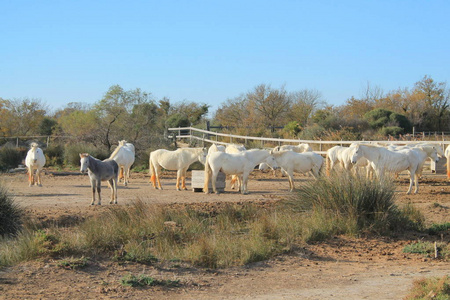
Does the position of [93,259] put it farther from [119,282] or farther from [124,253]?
[119,282]

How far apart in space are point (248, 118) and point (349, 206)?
3885 cm

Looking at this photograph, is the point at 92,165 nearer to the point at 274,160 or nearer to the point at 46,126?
the point at 274,160

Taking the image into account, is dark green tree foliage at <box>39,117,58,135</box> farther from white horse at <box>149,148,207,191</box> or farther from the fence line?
white horse at <box>149,148,207,191</box>

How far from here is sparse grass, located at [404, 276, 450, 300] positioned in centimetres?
695

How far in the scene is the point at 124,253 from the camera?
31.4 ft

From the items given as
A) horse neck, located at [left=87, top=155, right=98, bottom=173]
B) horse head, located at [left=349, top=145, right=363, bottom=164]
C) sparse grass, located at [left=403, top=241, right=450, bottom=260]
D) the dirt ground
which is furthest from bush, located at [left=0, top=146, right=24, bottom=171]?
sparse grass, located at [left=403, top=241, right=450, bottom=260]

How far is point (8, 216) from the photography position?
456 inches

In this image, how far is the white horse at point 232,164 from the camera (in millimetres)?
17938

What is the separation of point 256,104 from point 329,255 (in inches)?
1701

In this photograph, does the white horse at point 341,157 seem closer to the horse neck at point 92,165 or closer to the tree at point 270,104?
the horse neck at point 92,165

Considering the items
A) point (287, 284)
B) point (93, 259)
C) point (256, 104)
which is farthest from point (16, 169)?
point (256, 104)

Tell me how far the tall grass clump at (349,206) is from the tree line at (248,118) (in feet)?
58.0

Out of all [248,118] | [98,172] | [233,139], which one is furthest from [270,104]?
[98,172]

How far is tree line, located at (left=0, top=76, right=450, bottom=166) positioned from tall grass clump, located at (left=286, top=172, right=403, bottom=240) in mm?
17667
